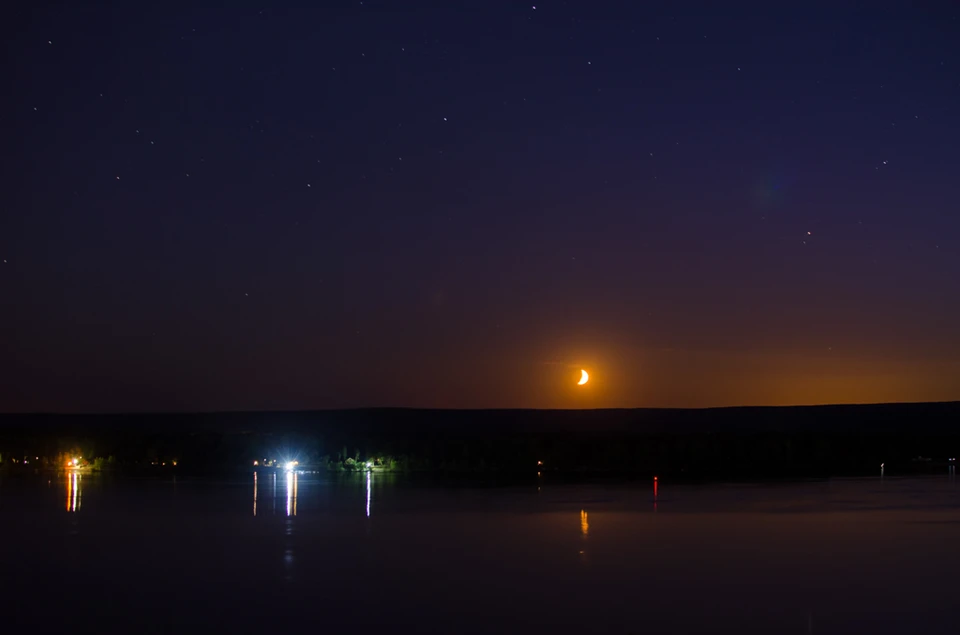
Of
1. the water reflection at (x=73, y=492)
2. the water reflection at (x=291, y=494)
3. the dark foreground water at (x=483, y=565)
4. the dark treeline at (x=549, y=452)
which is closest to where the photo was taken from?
the dark foreground water at (x=483, y=565)

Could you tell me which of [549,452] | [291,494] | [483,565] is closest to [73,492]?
[291,494]

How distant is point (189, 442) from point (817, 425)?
91.5m

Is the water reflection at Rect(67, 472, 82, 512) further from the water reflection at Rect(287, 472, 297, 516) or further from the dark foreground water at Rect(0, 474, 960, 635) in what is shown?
the water reflection at Rect(287, 472, 297, 516)

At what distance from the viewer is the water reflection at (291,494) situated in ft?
107

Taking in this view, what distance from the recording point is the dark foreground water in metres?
16.3

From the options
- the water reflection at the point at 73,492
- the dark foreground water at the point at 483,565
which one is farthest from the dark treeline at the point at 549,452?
the dark foreground water at the point at 483,565

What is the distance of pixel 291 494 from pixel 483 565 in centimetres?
1958

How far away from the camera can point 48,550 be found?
77.9 ft

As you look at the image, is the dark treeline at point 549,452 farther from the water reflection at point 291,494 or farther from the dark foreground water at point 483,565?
the dark foreground water at point 483,565

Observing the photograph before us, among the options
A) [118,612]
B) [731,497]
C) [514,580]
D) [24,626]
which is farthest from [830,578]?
[731,497]

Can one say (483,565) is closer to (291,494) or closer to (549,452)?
(291,494)

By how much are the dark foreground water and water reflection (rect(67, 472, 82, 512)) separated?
0.38 metres

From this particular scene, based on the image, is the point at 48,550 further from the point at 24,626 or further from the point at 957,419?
the point at 957,419

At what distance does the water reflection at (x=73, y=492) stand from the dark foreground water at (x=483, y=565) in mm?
376
